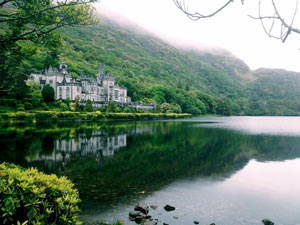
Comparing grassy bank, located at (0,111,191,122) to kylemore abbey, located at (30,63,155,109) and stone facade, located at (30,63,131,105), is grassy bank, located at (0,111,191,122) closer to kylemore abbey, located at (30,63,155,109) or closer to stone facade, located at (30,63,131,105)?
kylemore abbey, located at (30,63,155,109)

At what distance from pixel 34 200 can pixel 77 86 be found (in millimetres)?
82760

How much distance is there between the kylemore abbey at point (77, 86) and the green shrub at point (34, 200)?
76.8m

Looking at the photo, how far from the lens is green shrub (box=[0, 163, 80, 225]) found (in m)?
4.73

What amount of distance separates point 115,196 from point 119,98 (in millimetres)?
97914

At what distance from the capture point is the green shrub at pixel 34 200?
473 cm

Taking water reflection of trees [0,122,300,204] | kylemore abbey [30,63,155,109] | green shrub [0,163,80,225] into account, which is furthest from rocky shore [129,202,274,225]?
kylemore abbey [30,63,155,109]

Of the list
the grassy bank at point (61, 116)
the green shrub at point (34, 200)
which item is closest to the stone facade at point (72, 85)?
the grassy bank at point (61, 116)

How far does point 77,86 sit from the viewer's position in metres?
83.6

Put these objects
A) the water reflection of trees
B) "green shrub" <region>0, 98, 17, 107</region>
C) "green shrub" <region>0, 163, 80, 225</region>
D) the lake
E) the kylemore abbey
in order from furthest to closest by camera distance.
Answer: the kylemore abbey → "green shrub" <region>0, 98, 17, 107</region> → the water reflection of trees → the lake → "green shrub" <region>0, 163, 80, 225</region>

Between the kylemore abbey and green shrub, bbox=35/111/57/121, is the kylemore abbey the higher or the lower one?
the higher one

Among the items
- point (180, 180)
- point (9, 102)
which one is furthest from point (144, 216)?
point (9, 102)

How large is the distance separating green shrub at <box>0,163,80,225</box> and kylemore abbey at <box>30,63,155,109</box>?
252ft

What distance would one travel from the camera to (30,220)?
483 centimetres

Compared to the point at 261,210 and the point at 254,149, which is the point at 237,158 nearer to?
the point at 254,149
